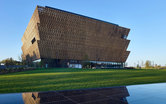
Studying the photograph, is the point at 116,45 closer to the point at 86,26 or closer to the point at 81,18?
the point at 86,26

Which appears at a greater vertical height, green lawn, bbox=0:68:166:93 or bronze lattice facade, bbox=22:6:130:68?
bronze lattice facade, bbox=22:6:130:68

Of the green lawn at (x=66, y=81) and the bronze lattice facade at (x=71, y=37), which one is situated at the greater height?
the bronze lattice facade at (x=71, y=37)

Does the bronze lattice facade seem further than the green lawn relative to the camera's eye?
Yes

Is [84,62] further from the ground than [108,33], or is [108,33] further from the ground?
[108,33]

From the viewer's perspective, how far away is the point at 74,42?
61.0 meters

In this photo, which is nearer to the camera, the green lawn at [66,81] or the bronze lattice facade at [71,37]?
the green lawn at [66,81]

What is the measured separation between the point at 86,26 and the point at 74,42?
11161 mm

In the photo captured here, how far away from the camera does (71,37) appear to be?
59.9 meters

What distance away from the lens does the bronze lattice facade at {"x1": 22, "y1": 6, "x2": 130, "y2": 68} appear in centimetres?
5325

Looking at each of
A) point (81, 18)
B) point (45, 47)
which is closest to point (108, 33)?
point (81, 18)

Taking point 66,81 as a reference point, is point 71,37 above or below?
above

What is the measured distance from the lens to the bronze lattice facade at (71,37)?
175ft

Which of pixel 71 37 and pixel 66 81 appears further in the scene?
pixel 71 37

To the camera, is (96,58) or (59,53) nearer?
(59,53)
